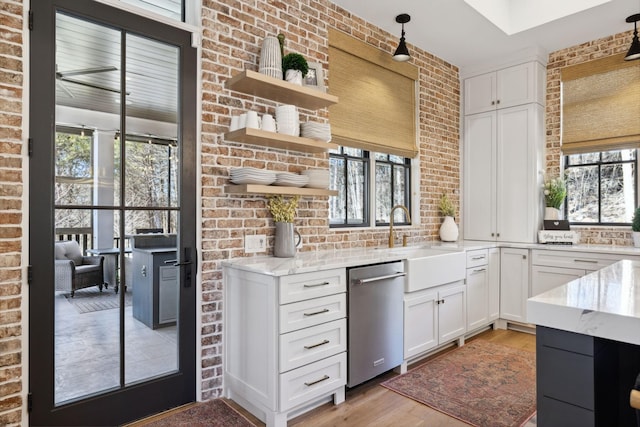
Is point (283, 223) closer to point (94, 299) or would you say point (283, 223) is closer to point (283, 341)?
point (283, 341)

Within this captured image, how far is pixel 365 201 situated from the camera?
3850 millimetres

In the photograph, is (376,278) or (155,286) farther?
(376,278)

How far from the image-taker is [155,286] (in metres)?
2.44

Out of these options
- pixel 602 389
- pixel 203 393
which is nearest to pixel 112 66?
pixel 203 393

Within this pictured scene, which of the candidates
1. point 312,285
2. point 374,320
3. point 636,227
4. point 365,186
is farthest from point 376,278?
point 636,227

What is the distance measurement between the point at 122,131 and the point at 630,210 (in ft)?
15.3

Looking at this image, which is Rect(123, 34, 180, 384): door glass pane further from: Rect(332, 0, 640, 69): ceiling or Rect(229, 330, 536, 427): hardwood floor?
Rect(332, 0, 640, 69): ceiling

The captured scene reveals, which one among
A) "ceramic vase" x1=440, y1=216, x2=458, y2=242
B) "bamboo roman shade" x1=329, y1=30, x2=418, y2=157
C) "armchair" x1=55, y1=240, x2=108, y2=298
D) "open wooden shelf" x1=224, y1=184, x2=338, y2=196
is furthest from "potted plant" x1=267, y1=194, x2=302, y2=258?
"ceramic vase" x1=440, y1=216, x2=458, y2=242

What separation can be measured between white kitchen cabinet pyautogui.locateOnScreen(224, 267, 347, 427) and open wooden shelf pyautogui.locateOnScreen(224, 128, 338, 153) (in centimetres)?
87

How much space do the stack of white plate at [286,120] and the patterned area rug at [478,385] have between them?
194 centimetres

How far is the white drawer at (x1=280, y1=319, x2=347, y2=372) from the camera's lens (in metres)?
2.20

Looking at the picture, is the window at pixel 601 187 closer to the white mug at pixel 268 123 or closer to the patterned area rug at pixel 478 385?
the patterned area rug at pixel 478 385

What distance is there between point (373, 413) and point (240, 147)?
6.39 feet

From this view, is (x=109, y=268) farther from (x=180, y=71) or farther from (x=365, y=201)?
(x=365, y=201)
